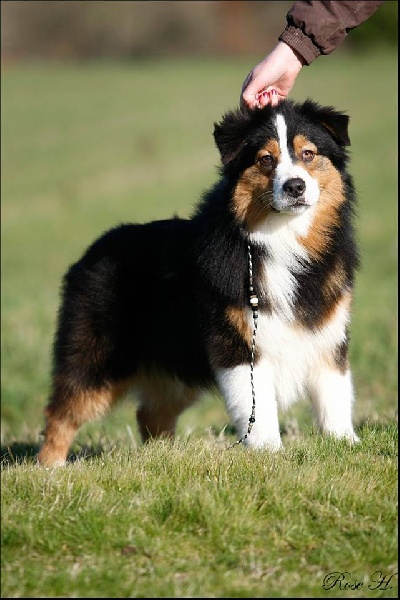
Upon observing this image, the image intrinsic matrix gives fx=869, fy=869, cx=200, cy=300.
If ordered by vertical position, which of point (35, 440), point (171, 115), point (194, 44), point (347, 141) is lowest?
point (35, 440)

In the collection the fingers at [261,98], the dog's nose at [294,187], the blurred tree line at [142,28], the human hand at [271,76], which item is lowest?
the dog's nose at [294,187]

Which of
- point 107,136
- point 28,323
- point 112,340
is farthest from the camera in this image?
point 107,136

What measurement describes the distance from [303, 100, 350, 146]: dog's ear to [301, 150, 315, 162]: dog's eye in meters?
0.26

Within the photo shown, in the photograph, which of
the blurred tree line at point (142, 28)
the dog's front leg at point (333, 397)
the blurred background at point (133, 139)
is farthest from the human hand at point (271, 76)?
the blurred tree line at point (142, 28)

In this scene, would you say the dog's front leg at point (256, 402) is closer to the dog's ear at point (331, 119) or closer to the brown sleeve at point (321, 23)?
the dog's ear at point (331, 119)

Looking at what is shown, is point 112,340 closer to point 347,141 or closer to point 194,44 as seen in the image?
point 347,141

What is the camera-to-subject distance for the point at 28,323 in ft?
44.8

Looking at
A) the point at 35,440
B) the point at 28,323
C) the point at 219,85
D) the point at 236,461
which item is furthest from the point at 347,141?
the point at 219,85

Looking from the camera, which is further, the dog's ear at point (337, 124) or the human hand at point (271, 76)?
the dog's ear at point (337, 124)

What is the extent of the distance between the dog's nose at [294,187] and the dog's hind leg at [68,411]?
2.34 m

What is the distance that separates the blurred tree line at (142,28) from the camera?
44.3m

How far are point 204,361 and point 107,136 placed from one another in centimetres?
2980

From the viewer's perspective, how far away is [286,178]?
5648 mm

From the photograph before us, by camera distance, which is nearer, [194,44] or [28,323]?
[28,323]
